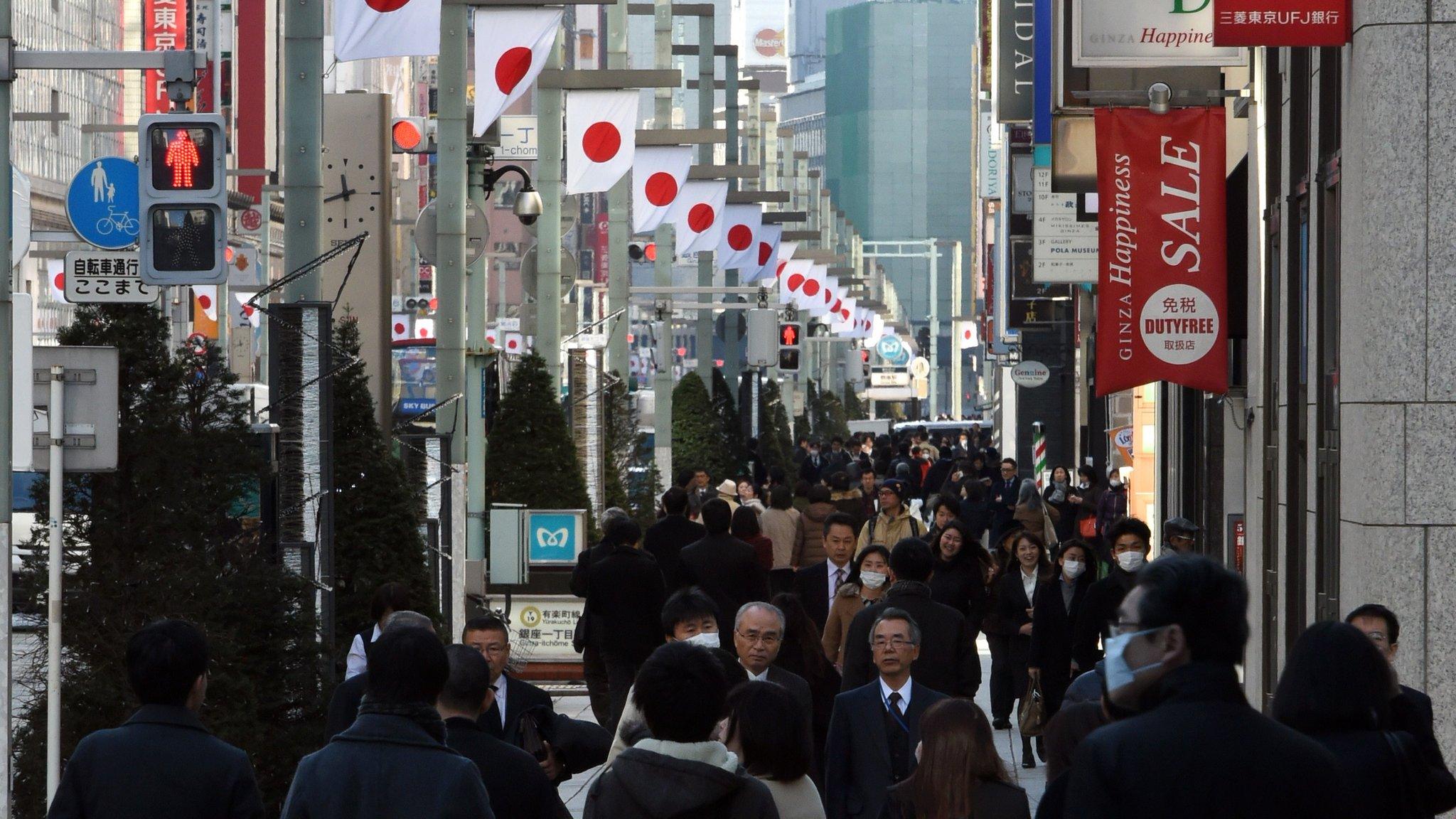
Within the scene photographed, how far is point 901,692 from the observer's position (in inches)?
303

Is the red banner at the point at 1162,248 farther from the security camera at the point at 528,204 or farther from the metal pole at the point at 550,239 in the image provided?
the metal pole at the point at 550,239

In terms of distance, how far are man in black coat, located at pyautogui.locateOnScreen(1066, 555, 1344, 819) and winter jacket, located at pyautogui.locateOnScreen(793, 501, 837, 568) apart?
47.4ft

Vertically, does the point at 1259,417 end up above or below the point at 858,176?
below

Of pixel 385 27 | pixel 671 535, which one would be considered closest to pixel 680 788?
pixel 385 27

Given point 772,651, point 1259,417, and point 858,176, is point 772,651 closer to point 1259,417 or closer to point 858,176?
point 1259,417

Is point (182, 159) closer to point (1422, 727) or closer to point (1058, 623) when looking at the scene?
point (1058, 623)

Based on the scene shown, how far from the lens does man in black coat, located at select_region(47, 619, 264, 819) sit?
18.1 ft

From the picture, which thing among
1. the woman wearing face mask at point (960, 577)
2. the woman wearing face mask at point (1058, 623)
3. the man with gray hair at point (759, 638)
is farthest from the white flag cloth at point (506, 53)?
the man with gray hair at point (759, 638)

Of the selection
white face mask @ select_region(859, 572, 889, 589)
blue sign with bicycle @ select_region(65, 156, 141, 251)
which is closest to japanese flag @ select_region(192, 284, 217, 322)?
blue sign with bicycle @ select_region(65, 156, 141, 251)

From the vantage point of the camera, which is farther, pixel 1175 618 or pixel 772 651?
pixel 772 651

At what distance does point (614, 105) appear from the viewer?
23188 mm

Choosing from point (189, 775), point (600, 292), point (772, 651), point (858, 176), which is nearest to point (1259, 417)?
point (772, 651)

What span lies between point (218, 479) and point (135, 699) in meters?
1.10

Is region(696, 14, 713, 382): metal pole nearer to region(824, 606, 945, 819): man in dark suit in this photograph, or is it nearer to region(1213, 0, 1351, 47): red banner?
region(1213, 0, 1351, 47): red banner
